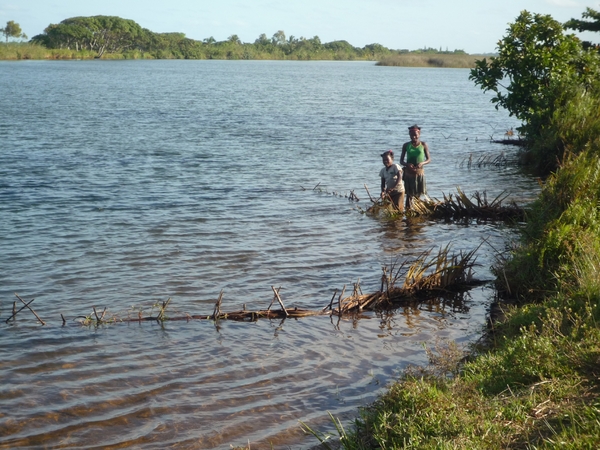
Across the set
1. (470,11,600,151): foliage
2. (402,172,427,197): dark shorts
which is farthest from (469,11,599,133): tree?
(402,172,427,197): dark shorts

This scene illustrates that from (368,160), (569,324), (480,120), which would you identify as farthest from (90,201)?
(480,120)

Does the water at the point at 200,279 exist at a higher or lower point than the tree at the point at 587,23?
lower

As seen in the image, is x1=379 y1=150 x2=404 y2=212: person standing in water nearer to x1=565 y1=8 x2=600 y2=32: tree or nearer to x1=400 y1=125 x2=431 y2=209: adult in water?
x1=400 y1=125 x2=431 y2=209: adult in water

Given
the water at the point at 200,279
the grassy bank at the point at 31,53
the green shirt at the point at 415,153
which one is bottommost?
the water at the point at 200,279

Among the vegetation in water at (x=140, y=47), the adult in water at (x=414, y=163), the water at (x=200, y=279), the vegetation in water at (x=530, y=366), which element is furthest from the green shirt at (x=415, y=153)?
the vegetation in water at (x=140, y=47)

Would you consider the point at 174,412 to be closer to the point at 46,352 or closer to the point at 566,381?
the point at 46,352

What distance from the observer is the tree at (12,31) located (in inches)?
6093

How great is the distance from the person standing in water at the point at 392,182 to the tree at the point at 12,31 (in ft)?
522

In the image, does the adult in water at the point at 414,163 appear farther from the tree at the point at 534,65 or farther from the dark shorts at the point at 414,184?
the tree at the point at 534,65

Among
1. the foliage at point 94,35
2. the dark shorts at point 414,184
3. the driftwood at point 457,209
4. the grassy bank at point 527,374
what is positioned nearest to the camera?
the grassy bank at point 527,374

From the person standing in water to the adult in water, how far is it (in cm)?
21

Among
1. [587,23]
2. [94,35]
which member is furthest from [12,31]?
[587,23]

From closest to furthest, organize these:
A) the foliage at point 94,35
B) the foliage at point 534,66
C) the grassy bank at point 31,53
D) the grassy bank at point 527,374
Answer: the grassy bank at point 527,374, the foliage at point 534,66, the grassy bank at point 31,53, the foliage at point 94,35

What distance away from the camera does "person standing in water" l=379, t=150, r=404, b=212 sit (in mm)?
13945
